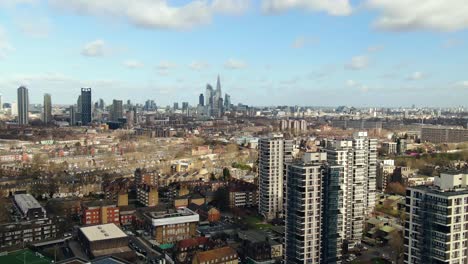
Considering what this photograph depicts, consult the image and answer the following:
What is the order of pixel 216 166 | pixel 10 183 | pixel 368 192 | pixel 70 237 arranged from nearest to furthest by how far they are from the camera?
pixel 70 237 → pixel 368 192 → pixel 10 183 → pixel 216 166

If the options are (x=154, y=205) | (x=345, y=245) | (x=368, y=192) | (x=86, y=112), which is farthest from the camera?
(x=86, y=112)

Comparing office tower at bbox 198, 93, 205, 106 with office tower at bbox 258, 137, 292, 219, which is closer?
office tower at bbox 258, 137, 292, 219

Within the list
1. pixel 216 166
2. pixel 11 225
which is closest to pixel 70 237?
pixel 11 225

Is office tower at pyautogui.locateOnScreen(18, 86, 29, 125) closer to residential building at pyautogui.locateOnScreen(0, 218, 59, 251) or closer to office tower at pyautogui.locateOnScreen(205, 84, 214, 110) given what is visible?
office tower at pyautogui.locateOnScreen(205, 84, 214, 110)

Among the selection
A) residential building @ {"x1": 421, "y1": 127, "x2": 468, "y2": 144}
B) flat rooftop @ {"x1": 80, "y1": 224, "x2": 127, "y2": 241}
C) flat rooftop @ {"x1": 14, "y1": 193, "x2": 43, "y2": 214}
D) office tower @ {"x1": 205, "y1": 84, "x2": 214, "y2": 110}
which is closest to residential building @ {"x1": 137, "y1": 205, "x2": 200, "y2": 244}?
flat rooftop @ {"x1": 80, "y1": 224, "x2": 127, "y2": 241}

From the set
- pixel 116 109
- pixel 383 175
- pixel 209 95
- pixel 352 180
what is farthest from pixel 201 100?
pixel 352 180

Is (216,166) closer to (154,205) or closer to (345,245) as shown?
(154,205)
